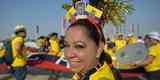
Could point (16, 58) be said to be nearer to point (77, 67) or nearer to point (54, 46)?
point (54, 46)

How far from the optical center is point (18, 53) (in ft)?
24.4

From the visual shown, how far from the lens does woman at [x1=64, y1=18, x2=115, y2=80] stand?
1.89 m

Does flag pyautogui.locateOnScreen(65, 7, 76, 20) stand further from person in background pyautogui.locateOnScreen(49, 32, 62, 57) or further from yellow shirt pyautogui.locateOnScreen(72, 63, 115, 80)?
person in background pyautogui.locateOnScreen(49, 32, 62, 57)

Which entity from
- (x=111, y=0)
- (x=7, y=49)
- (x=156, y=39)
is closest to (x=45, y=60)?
(x=7, y=49)

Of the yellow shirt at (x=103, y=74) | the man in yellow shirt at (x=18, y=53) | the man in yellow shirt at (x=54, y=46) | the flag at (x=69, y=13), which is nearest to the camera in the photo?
the yellow shirt at (x=103, y=74)

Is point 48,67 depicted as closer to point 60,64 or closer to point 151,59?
point 60,64

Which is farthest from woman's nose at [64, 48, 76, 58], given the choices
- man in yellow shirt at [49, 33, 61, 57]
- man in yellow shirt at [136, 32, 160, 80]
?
man in yellow shirt at [49, 33, 61, 57]

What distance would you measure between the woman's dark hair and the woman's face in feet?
0.05

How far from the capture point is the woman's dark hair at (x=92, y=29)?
1912 millimetres

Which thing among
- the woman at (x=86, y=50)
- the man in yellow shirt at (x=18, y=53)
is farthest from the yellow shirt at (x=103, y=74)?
the man in yellow shirt at (x=18, y=53)

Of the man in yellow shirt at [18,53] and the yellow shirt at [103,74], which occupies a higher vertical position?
the yellow shirt at [103,74]

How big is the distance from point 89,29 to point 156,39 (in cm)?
516

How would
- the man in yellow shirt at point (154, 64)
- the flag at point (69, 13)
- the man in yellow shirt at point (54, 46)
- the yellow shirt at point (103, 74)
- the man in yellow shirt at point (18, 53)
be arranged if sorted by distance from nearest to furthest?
1. the yellow shirt at point (103, 74)
2. the flag at point (69, 13)
3. the man in yellow shirt at point (154, 64)
4. the man in yellow shirt at point (18, 53)
5. the man in yellow shirt at point (54, 46)

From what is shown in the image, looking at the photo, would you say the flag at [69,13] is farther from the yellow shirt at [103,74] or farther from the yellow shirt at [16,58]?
the yellow shirt at [16,58]
